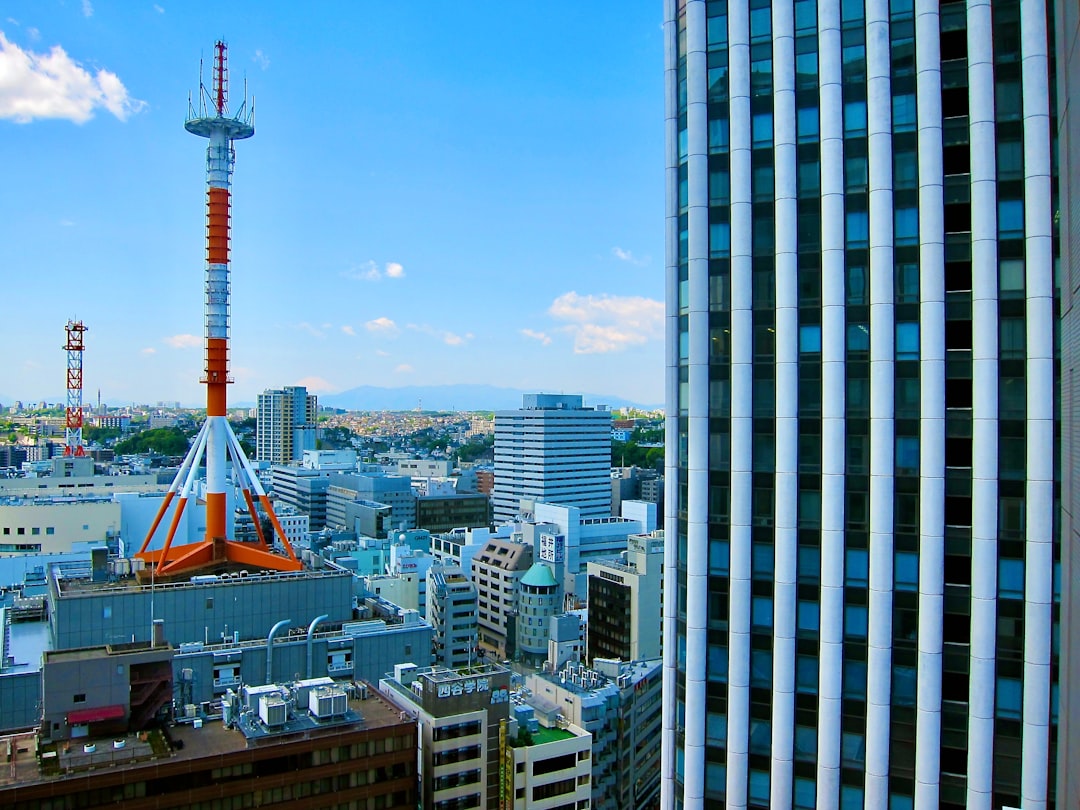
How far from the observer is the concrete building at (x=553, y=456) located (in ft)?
366

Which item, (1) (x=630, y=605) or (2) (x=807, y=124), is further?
(1) (x=630, y=605)

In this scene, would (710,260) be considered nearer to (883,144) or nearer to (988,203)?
(883,144)

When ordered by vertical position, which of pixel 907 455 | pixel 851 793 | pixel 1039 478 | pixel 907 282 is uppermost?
pixel 907 282

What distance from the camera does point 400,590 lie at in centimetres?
5694

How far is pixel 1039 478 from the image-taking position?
1761 centimetres

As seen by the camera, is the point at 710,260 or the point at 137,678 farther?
the point at 137,678

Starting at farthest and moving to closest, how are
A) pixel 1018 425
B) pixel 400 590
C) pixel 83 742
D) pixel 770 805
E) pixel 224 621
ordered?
pixel 400 590, pixel 224 621, pixel 83 742, pixel 770 805, pixel 1018 425

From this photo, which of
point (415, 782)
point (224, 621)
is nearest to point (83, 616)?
point (224, 621)

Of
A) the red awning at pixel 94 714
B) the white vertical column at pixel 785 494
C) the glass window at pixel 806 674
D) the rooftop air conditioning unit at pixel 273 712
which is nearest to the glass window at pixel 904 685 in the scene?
the glass window at pixel 806 674

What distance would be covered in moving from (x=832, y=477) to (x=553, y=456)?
306 feet

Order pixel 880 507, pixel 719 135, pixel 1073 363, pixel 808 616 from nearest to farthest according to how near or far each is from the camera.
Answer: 1. pixel 1073 363
2. pixel 880 507
3. pixel 808 616
4. pixel 719 135

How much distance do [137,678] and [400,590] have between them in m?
32.2

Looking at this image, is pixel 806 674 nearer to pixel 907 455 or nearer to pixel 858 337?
pixel 907 455

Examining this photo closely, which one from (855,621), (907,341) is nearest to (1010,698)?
(855,621)
